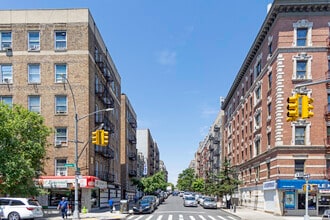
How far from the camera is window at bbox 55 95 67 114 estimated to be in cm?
3659

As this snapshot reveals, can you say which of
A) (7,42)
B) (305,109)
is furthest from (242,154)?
(305,109)

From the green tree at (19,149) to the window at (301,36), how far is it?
77.7 feet

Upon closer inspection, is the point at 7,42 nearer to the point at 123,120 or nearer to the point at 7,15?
the point at 7,15

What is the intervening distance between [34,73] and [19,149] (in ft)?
36.9

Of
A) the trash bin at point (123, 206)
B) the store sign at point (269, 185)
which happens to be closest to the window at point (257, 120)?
the store sign at point (269, 185)

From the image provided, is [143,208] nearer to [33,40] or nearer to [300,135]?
Answer: [300,135]

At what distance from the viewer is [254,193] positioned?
4428 cm

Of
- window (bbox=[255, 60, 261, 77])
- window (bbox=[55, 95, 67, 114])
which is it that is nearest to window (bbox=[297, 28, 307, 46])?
window (bbox=[255, 60, 261, 77])

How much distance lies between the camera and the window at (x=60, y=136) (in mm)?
36188

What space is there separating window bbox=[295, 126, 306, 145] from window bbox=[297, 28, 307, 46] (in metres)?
7.81

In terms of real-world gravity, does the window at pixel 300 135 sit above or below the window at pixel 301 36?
below

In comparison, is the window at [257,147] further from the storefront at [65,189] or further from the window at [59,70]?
the window at [59,70]

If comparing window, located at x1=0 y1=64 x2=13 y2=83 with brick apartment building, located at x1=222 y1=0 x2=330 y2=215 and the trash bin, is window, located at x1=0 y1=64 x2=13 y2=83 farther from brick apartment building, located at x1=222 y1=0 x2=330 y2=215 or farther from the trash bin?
brick apartment building, located at x1=222 y1=0 x2=330 y2=215

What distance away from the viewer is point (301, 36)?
113 ft
